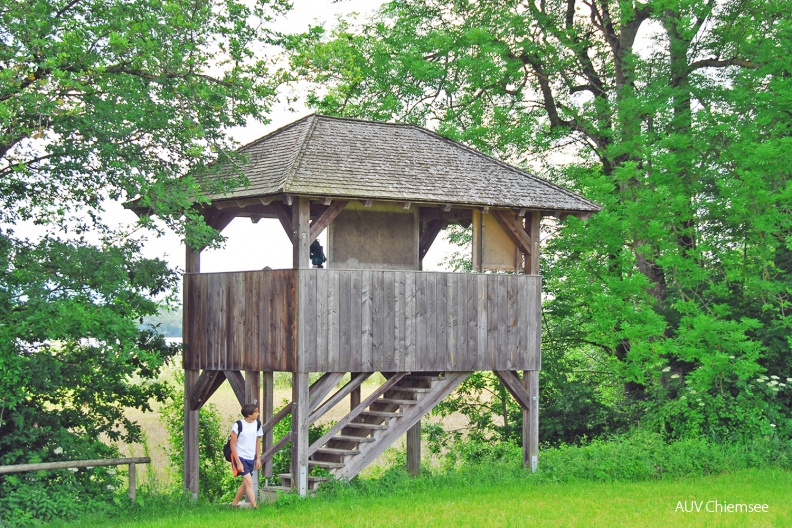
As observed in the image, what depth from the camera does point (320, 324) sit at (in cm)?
1847

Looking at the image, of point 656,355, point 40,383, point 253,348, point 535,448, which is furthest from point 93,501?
point 656,355

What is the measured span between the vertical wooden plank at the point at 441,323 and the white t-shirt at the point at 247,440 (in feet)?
12.5

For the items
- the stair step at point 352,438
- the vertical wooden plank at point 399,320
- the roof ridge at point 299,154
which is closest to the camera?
the roof ridge at point 299,154

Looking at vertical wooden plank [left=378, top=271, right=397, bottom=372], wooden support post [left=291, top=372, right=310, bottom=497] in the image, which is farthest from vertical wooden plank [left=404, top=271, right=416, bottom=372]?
wooden support post [left=291, top=372, right=310, bottom=497]

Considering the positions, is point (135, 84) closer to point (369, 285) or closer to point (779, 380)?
point (369, 285)

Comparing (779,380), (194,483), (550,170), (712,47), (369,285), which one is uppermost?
(712,47)

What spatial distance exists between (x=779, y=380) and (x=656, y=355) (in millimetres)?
2964

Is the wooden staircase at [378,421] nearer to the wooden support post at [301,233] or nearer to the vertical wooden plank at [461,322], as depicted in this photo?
the vertical wooden plank at [461,322]

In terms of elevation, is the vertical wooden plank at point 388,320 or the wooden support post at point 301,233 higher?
the wooden support post at point 301,233

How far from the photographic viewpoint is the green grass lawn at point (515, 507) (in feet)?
52.1

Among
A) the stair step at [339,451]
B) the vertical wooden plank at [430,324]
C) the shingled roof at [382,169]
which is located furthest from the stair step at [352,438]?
the shingled roof at [382,169]

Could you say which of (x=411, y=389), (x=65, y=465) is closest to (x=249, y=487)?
(x=65, y=465)

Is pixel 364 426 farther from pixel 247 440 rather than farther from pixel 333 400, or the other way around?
pixel 247 440

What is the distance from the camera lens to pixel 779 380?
80.9ft
